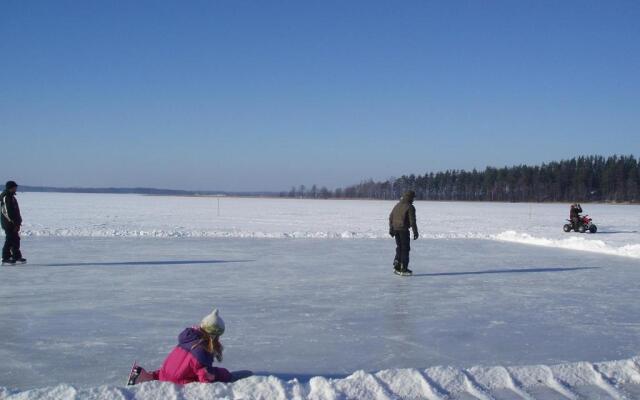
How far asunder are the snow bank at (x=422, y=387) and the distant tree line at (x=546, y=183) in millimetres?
64097

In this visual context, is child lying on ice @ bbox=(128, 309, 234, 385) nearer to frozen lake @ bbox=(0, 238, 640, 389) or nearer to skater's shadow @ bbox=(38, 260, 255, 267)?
frozen lake @ bbox=(0, 238, 640, 389)

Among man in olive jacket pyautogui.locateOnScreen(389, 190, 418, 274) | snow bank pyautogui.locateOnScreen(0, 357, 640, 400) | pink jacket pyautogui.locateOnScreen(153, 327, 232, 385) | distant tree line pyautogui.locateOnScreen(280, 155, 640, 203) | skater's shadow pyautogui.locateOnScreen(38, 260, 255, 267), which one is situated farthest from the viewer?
distant tree line pyautogui.locateOnScreen(280, 155, 640, 203)

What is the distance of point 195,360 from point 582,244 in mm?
11486

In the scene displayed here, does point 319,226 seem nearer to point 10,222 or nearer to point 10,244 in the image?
point 10,244

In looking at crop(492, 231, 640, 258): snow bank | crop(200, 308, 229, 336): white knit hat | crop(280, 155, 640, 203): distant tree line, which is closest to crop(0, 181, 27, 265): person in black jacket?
crop(200, 308, 229, 336): white knit hat

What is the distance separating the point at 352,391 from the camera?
3000mm

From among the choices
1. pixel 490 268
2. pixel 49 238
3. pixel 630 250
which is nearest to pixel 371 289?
pixel 490 268

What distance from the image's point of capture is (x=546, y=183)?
86125 millimetres

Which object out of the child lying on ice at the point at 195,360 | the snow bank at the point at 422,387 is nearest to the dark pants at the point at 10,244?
the snow bank at the point at 422,387

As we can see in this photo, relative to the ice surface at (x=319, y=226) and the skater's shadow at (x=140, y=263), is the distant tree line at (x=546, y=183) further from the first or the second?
the skater's shadow at (x=140, y=263)

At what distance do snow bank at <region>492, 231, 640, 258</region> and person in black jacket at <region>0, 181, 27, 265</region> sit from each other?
10.9 metres

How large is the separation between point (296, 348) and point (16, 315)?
106 inches

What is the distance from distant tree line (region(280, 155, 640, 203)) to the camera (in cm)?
7788

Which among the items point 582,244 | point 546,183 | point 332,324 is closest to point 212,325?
point 332,324
